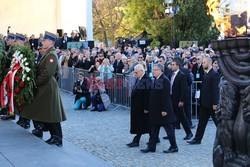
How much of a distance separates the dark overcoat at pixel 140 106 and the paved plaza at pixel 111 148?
41 centimetres

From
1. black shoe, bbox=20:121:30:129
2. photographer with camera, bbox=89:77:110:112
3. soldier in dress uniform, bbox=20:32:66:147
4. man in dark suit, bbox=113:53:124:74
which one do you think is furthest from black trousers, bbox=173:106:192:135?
man in dark suit, bbox=113:53:124:74

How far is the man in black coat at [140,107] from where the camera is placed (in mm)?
10695

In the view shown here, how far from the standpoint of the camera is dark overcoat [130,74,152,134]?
35.1 ft

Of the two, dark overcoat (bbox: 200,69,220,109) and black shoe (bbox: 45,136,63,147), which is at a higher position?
dark overcoat (bbox: 200,69,220,109)

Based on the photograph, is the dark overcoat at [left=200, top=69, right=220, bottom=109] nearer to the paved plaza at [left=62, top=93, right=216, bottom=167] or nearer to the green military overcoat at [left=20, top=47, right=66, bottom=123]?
the paved plaza at [left=62, top=93, right=216, bottom=167]

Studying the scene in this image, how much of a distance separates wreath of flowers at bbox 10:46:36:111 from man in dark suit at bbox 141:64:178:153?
7.70ft

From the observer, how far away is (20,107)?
976cm

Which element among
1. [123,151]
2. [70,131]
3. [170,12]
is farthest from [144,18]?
[123,151]

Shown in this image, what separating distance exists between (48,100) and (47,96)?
0.09m

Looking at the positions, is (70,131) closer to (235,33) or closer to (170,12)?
(235,33)

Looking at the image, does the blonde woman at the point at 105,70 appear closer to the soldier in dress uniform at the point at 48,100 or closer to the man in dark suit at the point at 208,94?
the man in dark suit at the point at 208,94

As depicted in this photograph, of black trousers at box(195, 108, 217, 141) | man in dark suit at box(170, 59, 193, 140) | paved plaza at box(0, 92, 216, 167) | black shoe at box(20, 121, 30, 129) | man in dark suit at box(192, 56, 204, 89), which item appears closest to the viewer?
paved plaza at box(0, 92, 216, 167)

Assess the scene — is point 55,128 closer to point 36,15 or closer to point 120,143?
point 120,143

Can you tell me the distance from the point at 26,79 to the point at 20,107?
566 millimetres
